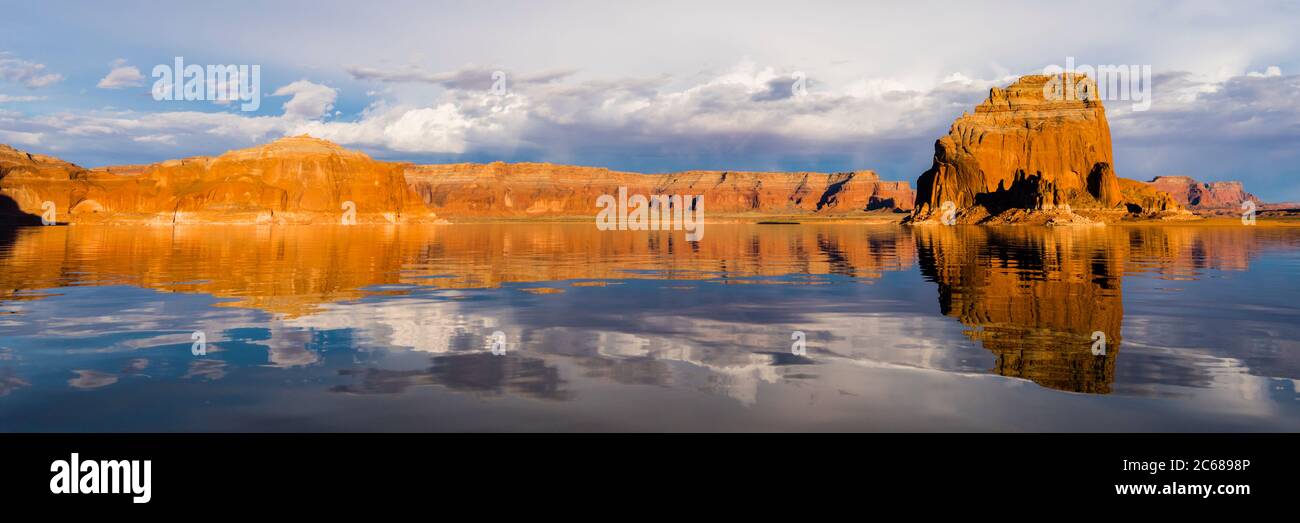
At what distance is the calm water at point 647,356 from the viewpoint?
10.1 meters

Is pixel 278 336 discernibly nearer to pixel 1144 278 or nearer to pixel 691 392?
pixel 691 392

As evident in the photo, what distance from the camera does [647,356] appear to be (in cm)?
1478

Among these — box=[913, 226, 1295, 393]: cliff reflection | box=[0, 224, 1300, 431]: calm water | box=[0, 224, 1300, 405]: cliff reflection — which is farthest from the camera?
box=[913, 226, 1295, 393]: cliff reflection

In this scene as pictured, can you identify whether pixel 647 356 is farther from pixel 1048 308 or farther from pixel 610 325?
pixel 1048 308

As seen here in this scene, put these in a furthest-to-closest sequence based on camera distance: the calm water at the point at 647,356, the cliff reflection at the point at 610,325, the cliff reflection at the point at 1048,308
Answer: the cliff reflection at the point at 1048,308 < the cliff reflection at the point at 610,325 < the calm water at the point at 647,356

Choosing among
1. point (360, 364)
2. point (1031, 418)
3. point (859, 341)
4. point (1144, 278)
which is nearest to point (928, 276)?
point (1144, 278)

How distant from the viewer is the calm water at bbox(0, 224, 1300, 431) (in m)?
10.1

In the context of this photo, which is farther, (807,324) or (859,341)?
(807,324)

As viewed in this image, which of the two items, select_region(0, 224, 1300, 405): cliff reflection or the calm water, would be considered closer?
the calm water

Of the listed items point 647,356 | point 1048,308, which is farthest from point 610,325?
point 1048,308
